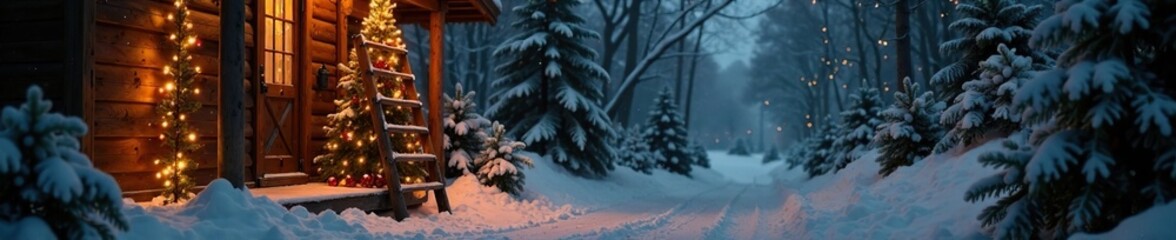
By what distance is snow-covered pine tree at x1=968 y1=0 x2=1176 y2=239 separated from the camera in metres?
5.27

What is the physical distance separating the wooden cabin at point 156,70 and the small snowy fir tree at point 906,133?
22.1 ft

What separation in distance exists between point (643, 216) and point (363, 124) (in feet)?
12.6

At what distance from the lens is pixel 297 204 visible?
9602 mm

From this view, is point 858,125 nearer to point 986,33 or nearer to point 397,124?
point 986,33

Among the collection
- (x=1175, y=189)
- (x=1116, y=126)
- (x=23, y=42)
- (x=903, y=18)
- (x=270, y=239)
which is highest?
(x=903, y=18)

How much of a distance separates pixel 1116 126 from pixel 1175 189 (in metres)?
0.47

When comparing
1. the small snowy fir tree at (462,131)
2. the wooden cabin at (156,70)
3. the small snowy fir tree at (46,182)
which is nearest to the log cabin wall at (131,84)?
the wooden cabin at (156,70)

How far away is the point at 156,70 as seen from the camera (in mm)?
9719

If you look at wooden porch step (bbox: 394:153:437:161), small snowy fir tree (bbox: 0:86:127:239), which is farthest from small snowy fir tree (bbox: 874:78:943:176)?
small snowy fir tree (bbox: 0:86:127:239)

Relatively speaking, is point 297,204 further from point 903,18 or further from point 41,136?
point 903,18

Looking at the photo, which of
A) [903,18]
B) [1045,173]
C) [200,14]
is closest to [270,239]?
[200,14]

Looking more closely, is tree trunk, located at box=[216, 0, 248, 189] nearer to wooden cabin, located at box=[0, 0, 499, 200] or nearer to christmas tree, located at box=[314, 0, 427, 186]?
wooden cabin, located at box=[0, 0, 499, 200]

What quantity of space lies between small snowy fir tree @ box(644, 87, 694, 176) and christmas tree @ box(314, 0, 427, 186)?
20710 millimetres

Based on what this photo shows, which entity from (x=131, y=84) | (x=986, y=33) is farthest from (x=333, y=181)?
(x=986, y=33)
